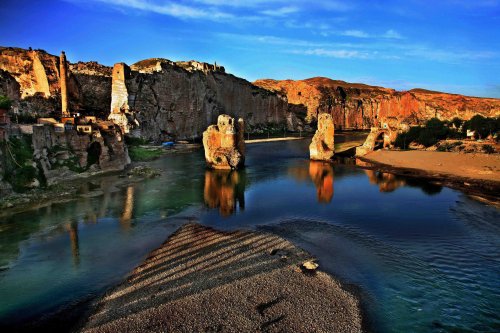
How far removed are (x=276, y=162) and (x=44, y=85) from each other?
187 ft

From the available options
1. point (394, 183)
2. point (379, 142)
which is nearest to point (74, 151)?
point (394, 183)

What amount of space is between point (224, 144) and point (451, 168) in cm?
3461

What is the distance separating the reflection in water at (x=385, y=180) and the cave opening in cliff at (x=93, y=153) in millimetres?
38891

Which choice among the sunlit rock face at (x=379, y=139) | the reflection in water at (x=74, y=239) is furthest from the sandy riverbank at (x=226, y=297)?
the sunlit rock face at (x=379, y=139)

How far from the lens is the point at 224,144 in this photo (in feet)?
175

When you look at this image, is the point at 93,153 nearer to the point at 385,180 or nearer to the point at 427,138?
the point at 385,180

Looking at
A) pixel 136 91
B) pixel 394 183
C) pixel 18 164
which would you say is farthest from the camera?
pixel 136 91

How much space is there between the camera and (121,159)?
5284 centimetres

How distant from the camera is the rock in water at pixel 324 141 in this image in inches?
2418

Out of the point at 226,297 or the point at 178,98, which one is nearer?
the point at 226,297

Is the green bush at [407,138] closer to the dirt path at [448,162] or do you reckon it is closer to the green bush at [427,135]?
the green bush at [427,135]

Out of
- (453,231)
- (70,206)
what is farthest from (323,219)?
(70,206)


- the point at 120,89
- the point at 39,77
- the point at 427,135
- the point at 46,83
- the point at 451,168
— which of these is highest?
the point at 39,77

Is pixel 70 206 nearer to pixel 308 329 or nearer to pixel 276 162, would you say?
pixel 308 329
